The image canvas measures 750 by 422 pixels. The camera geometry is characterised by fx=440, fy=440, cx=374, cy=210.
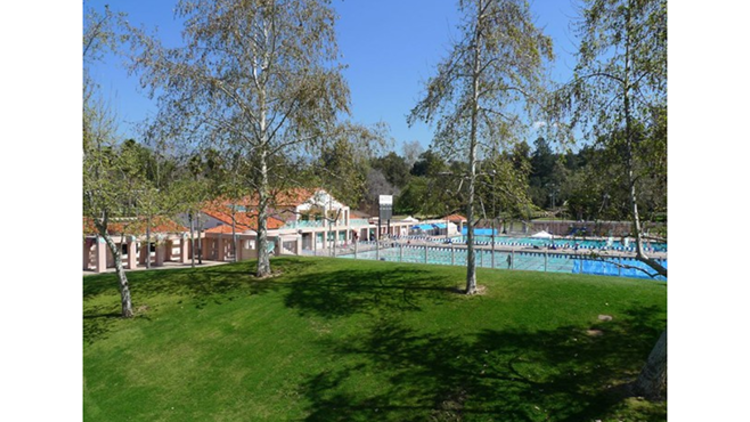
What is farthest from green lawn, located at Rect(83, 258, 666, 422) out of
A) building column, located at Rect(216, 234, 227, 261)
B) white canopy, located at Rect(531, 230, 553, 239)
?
white canopy, located at Rect(531, 230, 553, 239)

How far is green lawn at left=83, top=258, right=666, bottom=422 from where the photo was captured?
547 cm

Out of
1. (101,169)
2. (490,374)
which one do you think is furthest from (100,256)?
(490,374)

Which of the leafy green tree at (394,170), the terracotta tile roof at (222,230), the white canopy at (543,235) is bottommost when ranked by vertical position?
the white canopy at (543,235)

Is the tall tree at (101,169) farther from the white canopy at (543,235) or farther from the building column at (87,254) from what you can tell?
the white canopy at (543,235)

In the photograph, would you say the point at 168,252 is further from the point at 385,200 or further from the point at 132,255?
the point at 385,200

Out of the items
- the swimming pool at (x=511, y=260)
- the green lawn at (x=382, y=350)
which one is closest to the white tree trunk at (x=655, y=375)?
the green lawn at (x=382, y=350)

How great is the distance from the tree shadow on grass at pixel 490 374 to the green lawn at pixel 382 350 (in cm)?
2

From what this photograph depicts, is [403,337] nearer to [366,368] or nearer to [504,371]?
[366,368]

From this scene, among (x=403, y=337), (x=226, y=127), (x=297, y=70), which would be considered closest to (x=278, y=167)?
(x=226, y=127)

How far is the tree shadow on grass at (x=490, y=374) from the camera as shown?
5180 millimetres

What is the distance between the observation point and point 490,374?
19.4 ft

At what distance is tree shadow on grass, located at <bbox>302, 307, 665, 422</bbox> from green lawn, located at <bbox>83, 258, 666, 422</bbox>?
0.8 inches

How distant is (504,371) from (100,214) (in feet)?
30.6

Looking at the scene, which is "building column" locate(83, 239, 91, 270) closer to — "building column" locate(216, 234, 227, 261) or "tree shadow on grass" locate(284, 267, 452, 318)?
"building column" locate(216, 234, 227, 261)
